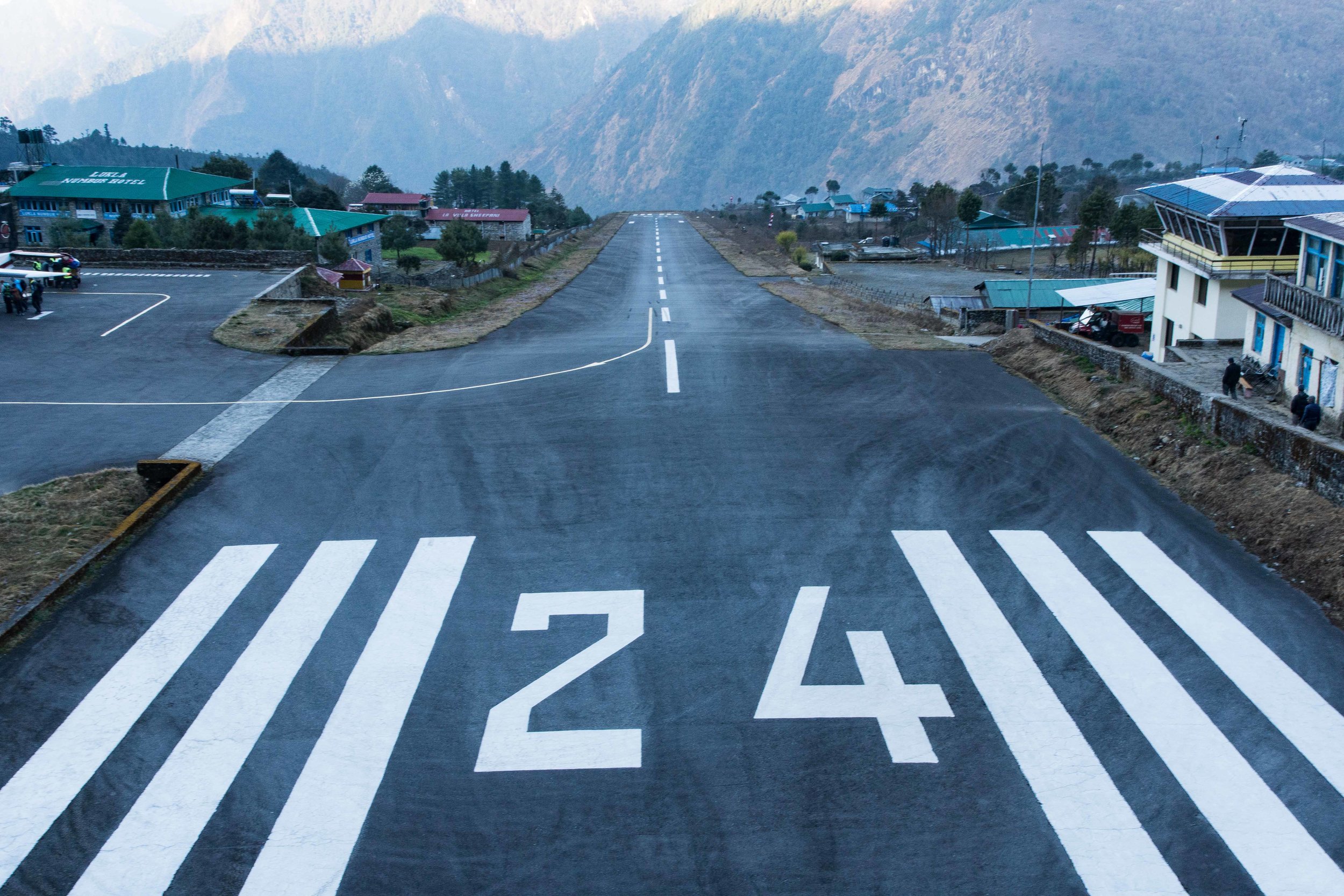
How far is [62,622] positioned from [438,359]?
19721 mm

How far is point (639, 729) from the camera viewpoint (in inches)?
497

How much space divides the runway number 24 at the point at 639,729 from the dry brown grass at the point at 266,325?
23.2 m

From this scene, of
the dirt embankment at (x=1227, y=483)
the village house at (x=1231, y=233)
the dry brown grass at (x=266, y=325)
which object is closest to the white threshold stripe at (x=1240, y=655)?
the dirt embankment at (x=1227, y=483)

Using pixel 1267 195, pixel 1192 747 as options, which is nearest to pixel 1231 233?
pixel 1267 195

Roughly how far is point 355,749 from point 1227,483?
697 inches

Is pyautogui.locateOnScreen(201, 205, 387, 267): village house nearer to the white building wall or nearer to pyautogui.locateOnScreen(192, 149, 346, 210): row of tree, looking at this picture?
pyautogui.locateOnScreen(192, 149, 346, 210): row of tree

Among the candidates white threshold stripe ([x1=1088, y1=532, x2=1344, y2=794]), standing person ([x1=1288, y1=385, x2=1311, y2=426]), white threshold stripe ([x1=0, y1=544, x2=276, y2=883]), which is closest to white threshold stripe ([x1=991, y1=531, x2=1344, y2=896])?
white threshold stripe ([x1=1088, y1=532, x2=1344, y2=794])

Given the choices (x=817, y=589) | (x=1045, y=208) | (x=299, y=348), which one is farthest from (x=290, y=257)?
(x=1045, y=208)

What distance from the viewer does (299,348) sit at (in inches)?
1335

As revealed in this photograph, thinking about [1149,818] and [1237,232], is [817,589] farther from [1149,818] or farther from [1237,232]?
[1237,232]

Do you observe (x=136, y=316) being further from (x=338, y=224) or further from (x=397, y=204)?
(x=397, y=204)

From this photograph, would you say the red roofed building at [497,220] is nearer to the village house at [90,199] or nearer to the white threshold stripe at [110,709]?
the village house at [90,199]

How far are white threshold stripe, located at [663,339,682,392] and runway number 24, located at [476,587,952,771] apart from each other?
47.9ft

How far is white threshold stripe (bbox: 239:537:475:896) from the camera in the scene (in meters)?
10.2
